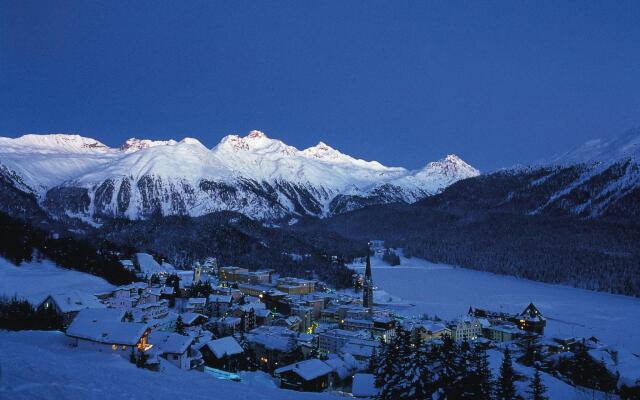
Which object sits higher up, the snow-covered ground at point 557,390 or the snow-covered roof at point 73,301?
the snow-covered roof at point 73,301

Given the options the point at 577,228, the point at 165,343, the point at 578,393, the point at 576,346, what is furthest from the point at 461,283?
the point at 577,228

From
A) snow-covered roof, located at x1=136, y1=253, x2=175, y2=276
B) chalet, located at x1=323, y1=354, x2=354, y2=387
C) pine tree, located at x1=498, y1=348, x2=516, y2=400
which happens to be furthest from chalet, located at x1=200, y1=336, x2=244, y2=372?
snow-covered roof, located at x1=136, y1=253, x2=175, y2=276

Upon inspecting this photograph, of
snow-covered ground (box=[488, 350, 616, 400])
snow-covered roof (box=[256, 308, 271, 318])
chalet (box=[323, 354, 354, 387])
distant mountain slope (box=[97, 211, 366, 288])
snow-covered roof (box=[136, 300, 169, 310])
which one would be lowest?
chalet (box=[323, 354, 354, 387])

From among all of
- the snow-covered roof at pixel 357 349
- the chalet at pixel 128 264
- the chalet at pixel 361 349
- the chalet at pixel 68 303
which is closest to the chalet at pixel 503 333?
the chalet at pixel 361 349

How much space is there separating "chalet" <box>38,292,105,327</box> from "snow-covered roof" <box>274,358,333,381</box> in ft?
61.9

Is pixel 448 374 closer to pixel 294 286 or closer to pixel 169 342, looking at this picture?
pixel 169 342

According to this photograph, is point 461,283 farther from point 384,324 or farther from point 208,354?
point 208,354

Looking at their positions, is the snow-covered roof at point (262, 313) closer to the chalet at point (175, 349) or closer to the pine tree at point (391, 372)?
the chalet at point (175, 349)

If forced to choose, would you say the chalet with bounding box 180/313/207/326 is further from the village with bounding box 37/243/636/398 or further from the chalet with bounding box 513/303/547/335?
the chalet with bounding box 513/303/547/335

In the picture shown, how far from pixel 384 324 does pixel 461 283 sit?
57.2m

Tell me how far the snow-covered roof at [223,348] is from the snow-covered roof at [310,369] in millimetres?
4418

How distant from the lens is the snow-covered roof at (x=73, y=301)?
44.8 meters

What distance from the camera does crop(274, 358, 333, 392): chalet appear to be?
116 feet

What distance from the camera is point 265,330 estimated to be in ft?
178
